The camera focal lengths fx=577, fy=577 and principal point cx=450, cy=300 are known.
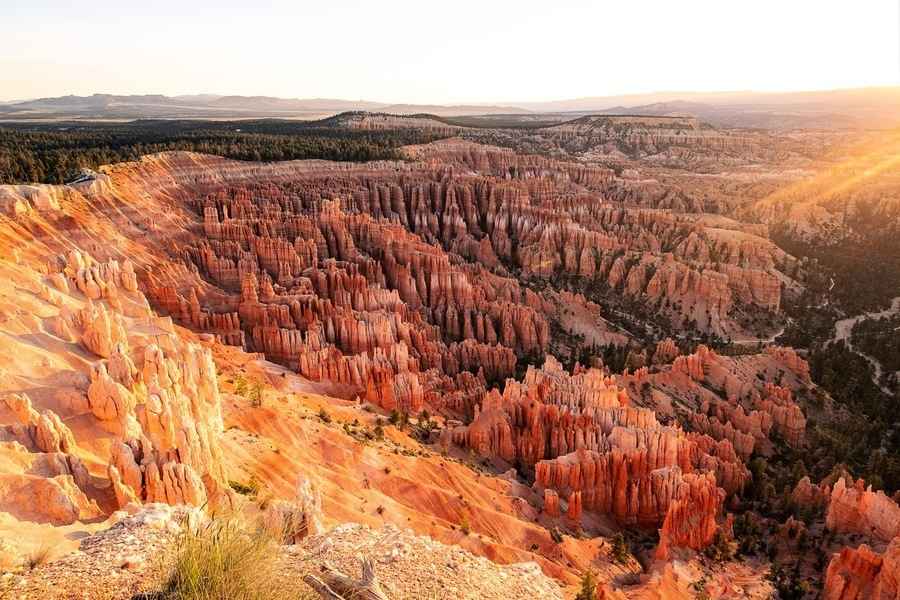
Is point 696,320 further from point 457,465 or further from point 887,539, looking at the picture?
point 457,465

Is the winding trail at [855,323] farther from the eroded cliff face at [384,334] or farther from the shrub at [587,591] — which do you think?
the shrub at [587,591]

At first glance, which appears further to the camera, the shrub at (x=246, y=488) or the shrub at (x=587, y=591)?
the shrub at (x=587, y=591)

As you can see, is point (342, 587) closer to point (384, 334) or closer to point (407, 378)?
point (407, 378)

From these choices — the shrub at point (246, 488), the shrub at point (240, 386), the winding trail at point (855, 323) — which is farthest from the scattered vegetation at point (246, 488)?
the winding trail at point (855, 323)

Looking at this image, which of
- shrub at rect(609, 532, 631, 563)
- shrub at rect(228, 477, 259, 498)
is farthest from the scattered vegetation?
shrub at rect(609, 532, 631, 563)

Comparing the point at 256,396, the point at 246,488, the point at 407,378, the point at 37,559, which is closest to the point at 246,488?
the point at 246,488

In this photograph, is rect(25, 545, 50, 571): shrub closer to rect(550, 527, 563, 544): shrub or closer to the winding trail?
rect(550, 527, 563, 544): shrub
